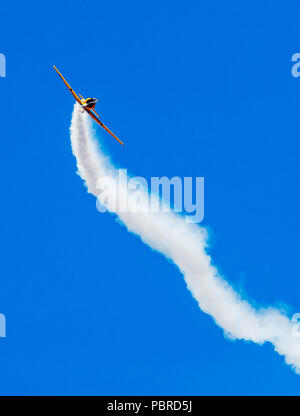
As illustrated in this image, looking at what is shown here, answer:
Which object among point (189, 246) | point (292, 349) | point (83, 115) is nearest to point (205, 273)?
point (189, 246)

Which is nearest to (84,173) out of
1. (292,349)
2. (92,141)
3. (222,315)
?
(92,141)

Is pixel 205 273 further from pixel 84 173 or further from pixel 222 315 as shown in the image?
pixel 84 173

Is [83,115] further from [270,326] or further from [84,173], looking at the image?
[270,326]
